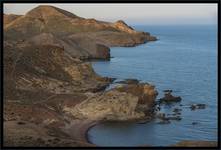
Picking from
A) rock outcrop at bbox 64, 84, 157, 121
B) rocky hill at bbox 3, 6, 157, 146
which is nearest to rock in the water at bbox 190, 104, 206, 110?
rocky hill at bbox 3, 6, 157, 146

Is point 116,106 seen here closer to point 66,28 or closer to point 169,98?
point 169,98

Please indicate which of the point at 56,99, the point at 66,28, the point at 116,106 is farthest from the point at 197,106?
the point at 66,28

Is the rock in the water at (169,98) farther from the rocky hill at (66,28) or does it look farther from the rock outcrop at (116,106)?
the rocky hill at (66,28)

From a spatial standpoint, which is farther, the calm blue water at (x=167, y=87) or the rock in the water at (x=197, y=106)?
the rock in the water at (x=197, y=106)

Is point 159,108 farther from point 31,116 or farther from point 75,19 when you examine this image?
point 75,19

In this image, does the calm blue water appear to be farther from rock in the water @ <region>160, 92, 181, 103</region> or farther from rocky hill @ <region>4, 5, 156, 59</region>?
rocky hill @ <region>4, 5, 156, 59</region>

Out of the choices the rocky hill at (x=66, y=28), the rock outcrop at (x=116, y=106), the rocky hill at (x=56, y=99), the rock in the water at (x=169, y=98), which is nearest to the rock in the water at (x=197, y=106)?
the rock in the water at (x=169, y=98)

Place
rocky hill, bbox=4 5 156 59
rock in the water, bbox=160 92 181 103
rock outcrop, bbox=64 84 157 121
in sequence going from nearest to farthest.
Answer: rock outcrop, bbox=64 84 157 121
rock in the water, bbox=160 92 181 103
rocky hill, bbox=4 5 156 59

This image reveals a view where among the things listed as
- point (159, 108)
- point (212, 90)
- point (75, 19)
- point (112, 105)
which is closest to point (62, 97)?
point (112, 105)
